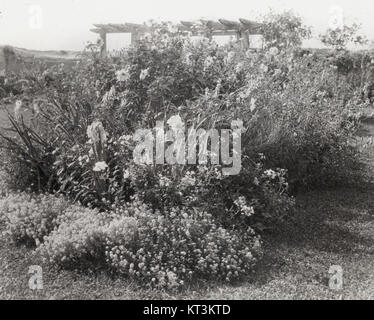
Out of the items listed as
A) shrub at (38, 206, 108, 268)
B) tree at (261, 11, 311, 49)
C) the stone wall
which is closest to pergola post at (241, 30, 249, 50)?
tree at (261, 11, 311, 49)

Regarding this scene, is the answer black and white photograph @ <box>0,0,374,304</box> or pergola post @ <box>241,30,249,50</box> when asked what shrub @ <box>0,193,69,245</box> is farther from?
pergola post @ <box>241,30,249,50</box>

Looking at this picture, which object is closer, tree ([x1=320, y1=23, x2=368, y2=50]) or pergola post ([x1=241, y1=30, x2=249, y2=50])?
pergola post ([x1=241, y1=30, x2=249, y2=50])

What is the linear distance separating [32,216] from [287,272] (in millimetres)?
2383

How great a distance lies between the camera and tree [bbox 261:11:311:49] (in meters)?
16.5

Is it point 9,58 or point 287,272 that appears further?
point 9,58

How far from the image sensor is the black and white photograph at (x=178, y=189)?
14.7 ft

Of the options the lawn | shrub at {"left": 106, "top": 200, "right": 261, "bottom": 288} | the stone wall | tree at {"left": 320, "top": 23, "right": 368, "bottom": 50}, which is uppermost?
tree at {"left": 320, "top": 23, "right": 368, "bottom": 50}

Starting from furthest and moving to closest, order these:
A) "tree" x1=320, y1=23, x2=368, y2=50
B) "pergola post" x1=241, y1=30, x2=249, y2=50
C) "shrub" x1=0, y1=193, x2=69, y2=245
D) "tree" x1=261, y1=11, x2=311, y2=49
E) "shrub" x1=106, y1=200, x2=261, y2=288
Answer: "tree" x1=320, y1=23, x2=368, y2=50
"tree" x1=261, y1=11, x2=311, y2=49
"pergola post" x1=241, y1=30, x2=249, y2=50
"shrub" x1=0, y1=193, x2=69, y2=245
"shrub" x1=106, y1=200, x2=261, y2=288

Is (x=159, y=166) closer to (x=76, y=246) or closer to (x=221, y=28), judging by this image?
(x=76, y=246)

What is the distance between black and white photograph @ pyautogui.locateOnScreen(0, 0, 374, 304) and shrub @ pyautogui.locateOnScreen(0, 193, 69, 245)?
0.06 feet

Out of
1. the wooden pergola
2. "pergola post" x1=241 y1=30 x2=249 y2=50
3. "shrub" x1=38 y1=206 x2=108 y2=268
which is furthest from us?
the wooden pergola

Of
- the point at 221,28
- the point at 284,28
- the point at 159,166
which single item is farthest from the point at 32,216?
the point at 284,28

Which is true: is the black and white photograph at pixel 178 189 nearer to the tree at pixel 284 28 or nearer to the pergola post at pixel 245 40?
the pergola post at pixel 245 40

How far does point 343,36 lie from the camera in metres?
18.6
